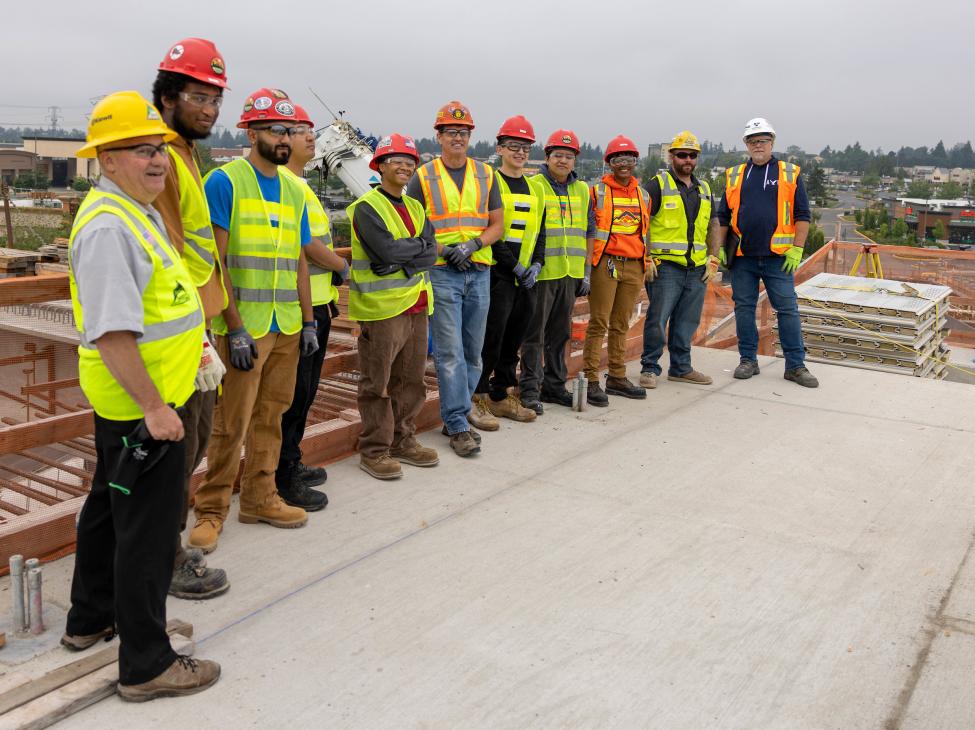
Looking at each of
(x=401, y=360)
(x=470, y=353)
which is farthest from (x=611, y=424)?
(x=401, y=360)

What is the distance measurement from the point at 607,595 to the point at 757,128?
17.7 feet

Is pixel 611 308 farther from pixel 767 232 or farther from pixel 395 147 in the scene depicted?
pixel 395 147

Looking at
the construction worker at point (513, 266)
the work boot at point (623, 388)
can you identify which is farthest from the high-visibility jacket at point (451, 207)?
the work boot at point (623, 388)

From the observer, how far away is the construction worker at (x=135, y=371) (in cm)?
284

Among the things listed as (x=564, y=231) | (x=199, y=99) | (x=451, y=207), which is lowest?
(x=564, y=231)

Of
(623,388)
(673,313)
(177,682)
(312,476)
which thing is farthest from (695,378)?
(177,682)

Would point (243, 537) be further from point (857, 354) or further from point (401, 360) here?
point (857, 354)

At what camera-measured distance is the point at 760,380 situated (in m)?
8.51

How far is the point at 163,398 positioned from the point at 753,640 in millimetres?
2504

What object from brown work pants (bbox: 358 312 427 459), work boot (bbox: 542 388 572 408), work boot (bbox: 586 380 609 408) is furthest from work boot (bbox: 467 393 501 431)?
work boot (bbox: 586 380 609 408)

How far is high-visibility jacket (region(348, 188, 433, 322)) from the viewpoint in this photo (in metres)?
5.38

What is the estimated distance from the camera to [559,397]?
290 inches

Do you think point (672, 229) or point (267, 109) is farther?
point (672, 229)

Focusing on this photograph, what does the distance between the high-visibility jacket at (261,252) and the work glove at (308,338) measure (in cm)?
23
